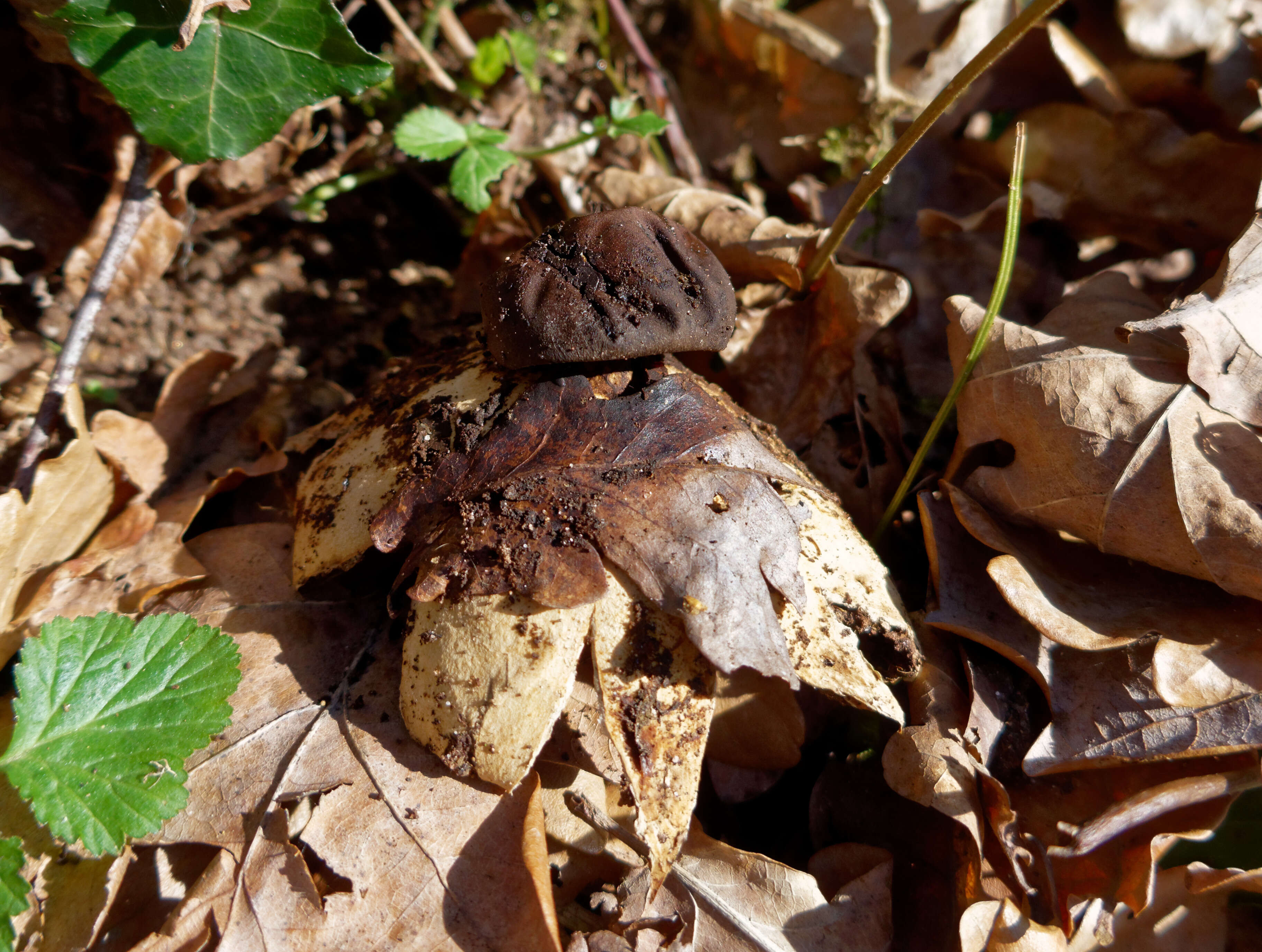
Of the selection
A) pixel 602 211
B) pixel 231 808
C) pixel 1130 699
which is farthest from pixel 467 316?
pixel 1130 699

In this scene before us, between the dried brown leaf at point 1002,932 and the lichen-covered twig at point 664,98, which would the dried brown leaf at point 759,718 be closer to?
the dried brown leaf at point 1002,932

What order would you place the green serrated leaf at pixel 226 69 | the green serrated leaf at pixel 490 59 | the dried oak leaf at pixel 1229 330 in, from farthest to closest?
the green serrated leaf at pixel 490 59
the green serrated leaf at pixel 226 69
the dried oak leaf at pixel 1229 330

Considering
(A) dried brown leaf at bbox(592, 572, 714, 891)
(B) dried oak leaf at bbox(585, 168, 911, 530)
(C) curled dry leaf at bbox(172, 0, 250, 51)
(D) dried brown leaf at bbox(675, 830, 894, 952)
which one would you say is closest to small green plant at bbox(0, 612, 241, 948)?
(A) dried brown leaf at bbox(592, 572, 714, 891)

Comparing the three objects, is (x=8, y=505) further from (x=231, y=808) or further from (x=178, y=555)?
(x=231, y=808)

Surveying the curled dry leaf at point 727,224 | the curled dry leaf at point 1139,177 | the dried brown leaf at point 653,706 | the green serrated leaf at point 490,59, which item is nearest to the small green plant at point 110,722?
the dried brown leaf at point 653,706

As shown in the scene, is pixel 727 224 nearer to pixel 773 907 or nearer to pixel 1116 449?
pixel 1116 449

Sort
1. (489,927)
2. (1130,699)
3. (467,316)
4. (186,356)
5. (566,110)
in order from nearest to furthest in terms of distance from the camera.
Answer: (489,927), (1130,699), (467,316), (186,356), (566,110)
